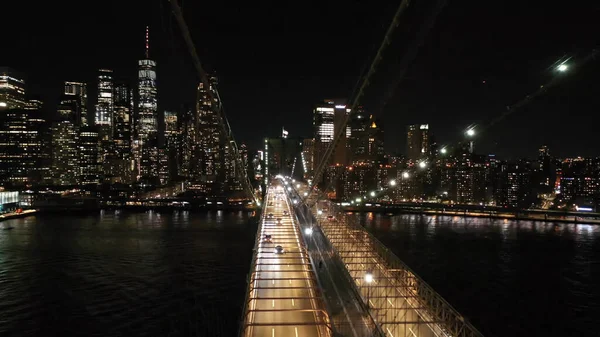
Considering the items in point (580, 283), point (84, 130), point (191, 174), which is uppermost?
point (84, 130)

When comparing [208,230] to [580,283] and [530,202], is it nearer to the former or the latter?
[580,283]

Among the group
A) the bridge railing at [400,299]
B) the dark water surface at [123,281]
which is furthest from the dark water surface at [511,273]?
the dark water surface at [123,281]

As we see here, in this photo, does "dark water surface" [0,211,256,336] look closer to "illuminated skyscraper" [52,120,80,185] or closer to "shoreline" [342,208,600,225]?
"shoreline" [342,208,600,225]

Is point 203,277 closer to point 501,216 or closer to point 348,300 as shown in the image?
point 348,300

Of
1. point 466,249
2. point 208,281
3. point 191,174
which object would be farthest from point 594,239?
point 191,174

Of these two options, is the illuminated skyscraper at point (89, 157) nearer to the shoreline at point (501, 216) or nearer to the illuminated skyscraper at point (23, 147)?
the illuminated skyscraper at point (23, 147)

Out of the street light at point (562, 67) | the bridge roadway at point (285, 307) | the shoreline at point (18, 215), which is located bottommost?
the shoreline at point (18, 215)

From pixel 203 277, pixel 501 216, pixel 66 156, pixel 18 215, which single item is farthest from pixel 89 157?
pixel 203 277
